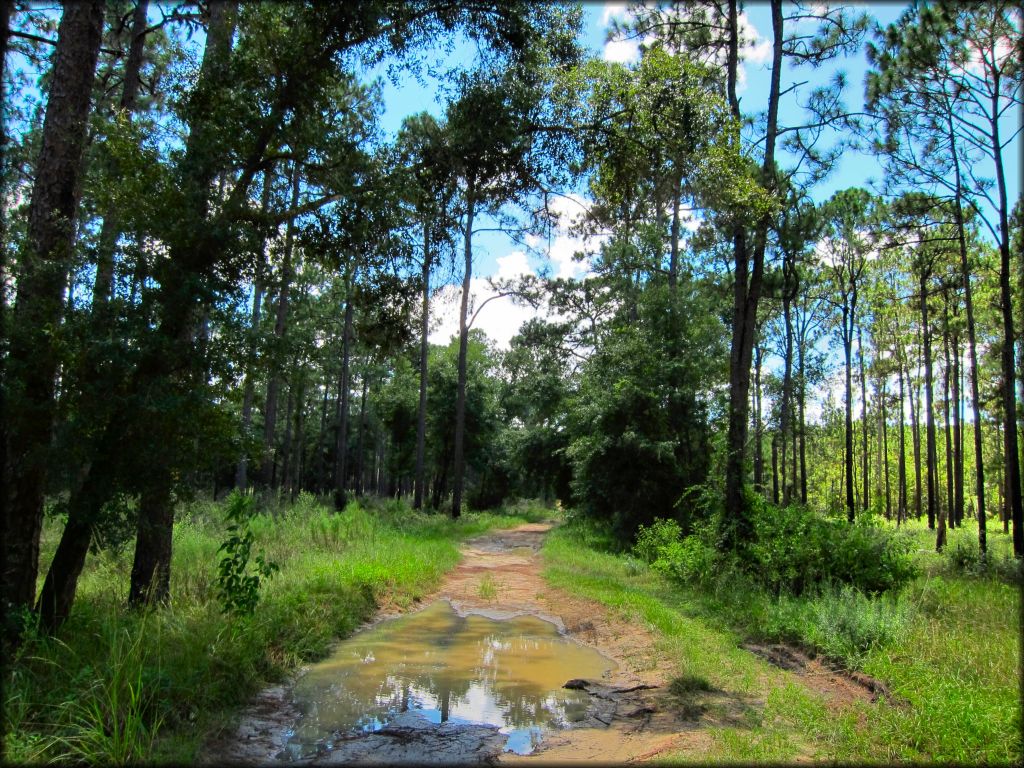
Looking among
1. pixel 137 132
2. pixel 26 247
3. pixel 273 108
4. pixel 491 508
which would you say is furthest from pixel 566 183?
pixel 491 508

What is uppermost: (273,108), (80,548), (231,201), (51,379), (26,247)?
(273,108)

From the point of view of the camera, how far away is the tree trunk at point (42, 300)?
5391mm

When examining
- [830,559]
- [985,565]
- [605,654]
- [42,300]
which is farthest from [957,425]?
[42,300]

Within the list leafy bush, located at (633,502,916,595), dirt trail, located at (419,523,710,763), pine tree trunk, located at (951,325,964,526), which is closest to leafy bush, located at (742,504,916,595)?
leafy bush, located at (633,502,916,595)

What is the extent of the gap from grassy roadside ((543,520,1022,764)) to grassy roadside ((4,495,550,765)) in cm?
366

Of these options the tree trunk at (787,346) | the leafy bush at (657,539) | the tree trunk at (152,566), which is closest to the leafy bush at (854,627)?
the leafy bush at (657,539)

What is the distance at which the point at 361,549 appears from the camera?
13047mm

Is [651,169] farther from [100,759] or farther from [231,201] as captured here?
[100,759]

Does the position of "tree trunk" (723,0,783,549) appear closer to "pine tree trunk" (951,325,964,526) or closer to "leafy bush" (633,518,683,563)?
"leafy bush" (633,518,683,563)

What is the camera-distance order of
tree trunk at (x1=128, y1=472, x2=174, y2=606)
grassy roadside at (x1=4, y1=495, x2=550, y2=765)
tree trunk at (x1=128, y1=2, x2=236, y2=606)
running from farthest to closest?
tree trunk at (x1=128, y1=472, x2=174, y2=606) → tree trunk at (x1=128, y1=2, x2=236, y2=606) → grassy roadside at (x1=4, y1=495, x2=550, y2=765)

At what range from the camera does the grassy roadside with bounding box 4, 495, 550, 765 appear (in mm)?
4082

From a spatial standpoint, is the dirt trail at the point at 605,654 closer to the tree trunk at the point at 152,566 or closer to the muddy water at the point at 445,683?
the muddy water at the point at 445,683

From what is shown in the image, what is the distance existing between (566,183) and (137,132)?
545 cm

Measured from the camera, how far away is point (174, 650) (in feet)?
18.4
